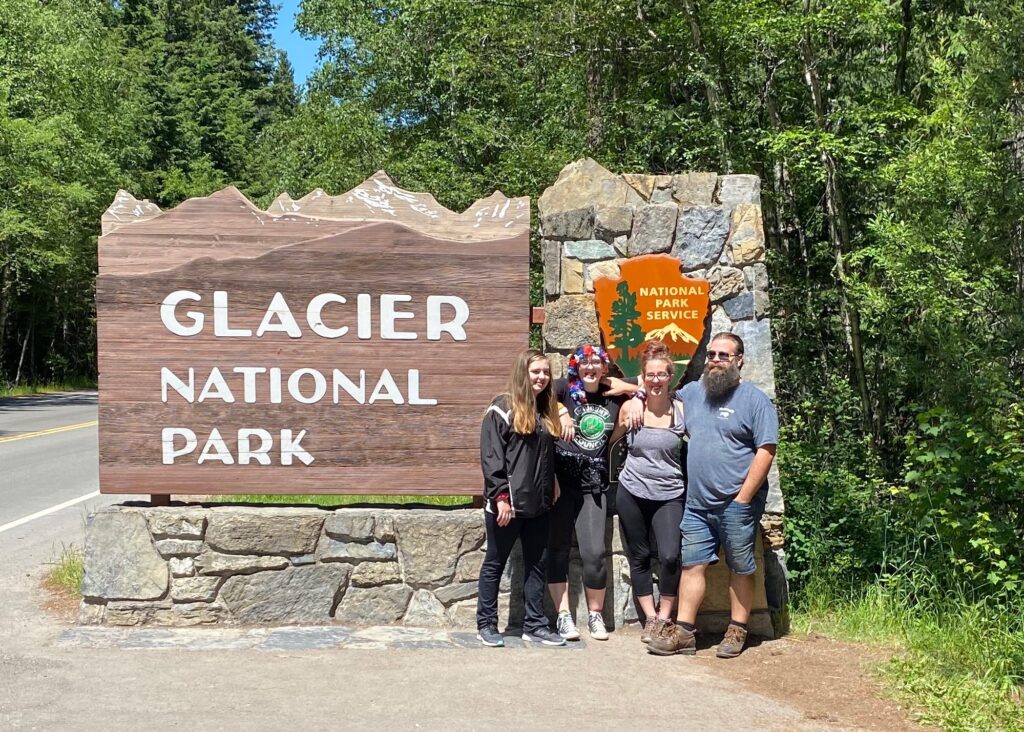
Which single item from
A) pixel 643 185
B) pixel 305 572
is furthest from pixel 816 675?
pixel 643 185

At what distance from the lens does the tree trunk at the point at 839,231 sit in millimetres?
11016

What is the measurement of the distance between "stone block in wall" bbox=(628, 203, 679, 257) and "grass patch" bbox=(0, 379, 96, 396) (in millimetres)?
27177

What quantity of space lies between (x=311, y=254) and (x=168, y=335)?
1.03 m

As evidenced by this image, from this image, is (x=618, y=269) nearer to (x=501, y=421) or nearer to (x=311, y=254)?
(x=501, y=421)

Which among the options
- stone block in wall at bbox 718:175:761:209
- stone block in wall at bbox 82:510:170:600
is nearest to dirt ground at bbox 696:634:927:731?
stone block in wall at bbox 718:175:761:209

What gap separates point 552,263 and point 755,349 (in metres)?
1.40

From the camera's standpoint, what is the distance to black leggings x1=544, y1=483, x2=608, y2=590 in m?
6.00

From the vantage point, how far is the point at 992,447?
6.36m

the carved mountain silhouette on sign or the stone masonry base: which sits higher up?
the carved mountain silhouette on sign

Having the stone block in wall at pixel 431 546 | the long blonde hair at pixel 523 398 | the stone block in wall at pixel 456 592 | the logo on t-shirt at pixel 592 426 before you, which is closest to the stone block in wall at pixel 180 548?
the stone block in wall at pixel 431 546

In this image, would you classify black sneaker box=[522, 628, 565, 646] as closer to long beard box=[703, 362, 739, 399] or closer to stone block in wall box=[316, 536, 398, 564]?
stone block in wall box=[316, 536, 398, 564]

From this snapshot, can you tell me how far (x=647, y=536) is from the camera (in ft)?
19.7

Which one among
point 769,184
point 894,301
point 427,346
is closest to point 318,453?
point 427,346

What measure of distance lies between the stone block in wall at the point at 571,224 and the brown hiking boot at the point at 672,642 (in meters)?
2.45
